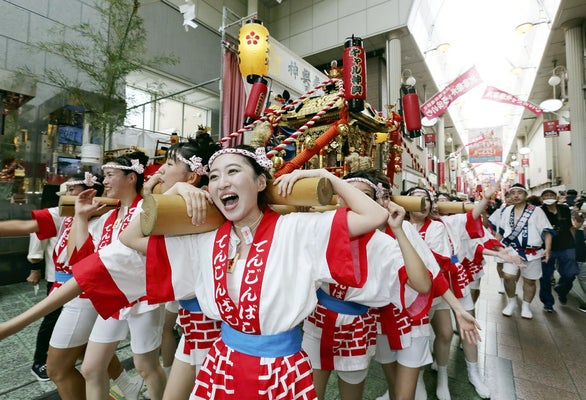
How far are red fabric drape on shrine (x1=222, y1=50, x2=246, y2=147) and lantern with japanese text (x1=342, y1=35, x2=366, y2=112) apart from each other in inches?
132

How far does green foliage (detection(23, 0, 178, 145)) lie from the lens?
6.53 meters

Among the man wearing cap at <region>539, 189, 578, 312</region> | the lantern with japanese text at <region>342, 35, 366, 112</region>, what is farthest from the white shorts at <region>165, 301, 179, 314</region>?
the man wearing cap at <region>539, 189, 578, 312</region>

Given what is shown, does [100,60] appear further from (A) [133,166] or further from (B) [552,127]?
(B) [552,127]

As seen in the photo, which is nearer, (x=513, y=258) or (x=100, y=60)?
(x=513, y=258)

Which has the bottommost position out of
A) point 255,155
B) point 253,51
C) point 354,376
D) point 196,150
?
point 354,376

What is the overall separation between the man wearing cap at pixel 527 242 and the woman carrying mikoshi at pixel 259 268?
5.71 meters

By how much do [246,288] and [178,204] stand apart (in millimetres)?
503

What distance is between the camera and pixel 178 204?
56.4 inches

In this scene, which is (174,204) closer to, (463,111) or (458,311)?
(458,311)

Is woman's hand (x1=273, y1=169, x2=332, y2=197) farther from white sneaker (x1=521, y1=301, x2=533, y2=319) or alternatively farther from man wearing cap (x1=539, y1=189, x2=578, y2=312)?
man wearing cap (x1=539, y1=189, x2=578, y2=312)

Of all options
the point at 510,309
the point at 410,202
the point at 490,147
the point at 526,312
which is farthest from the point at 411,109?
the point at 490,147

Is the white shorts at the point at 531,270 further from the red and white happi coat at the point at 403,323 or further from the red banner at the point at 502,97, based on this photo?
the red banner at the point at 502,97

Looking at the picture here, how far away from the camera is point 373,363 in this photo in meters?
3.88

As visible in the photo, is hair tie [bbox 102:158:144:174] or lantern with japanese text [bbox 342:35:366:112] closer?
hair tie [bbox 102:158:144:174]
